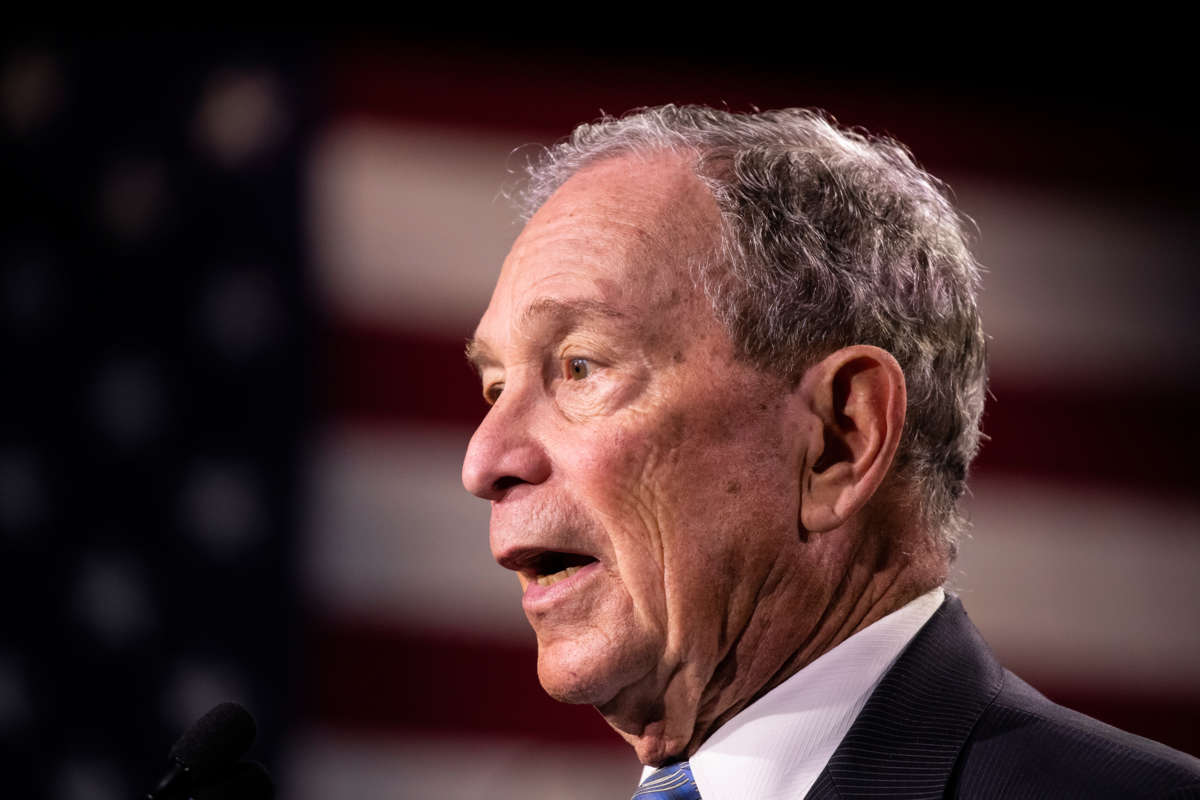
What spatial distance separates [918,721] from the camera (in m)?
1.24

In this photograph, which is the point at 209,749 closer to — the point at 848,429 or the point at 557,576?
the point at 557,576

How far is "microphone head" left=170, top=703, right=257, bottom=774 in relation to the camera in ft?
4.05

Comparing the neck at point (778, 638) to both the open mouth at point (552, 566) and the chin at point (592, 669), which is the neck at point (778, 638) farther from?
the open mouth at point (552, 566)

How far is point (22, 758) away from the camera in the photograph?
9.55ft

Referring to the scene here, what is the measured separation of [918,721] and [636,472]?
1.32 feet

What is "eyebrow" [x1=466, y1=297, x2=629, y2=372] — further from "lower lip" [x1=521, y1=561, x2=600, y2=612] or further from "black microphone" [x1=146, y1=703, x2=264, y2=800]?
"black microphone" [x1=146, y1=703, x2=264, y2=800]

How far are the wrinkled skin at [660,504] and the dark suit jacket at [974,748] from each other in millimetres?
125

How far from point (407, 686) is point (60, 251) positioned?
4.66ft

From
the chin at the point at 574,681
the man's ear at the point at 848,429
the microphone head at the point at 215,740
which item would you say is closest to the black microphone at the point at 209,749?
the microphone head at the point at 215,740

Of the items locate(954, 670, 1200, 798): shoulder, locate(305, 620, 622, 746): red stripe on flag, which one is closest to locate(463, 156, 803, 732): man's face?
locate(954, 670, 1200, 798): shoulder

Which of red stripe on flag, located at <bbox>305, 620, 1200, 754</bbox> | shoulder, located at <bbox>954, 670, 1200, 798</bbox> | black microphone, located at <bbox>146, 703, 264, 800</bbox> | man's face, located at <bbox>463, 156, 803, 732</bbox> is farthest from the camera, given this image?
red stripe on flag, located at <bbox>305, 620, 1200, 754</bbox>

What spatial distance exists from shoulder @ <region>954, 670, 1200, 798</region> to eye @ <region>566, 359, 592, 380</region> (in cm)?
58

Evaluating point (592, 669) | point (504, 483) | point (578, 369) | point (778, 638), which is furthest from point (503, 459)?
point (778, 638)

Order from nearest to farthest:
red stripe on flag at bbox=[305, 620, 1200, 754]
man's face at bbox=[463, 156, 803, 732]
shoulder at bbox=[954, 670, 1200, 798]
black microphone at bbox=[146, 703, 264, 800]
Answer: shoulder at bbox=[954, 670, 1200, 798] < black microphone at bbox=[146, 703, 264, 800] < man's face at bbox=[463, 156, 803, 732] < red stripe on flag at bbox=[305, 620, 1200, 754]
